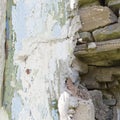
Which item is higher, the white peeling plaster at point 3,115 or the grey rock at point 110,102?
the grey rock at point 110,102

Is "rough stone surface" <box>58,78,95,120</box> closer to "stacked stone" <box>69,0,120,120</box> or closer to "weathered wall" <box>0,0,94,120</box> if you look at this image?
"weathered wall" <box>0,0,94,120</box>

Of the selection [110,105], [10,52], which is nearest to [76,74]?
[110,105]

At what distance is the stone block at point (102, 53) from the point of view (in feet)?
5.48

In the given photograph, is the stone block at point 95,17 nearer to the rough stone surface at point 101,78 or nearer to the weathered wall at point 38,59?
the weathered wall at point 38,59

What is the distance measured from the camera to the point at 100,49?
1.69 meters

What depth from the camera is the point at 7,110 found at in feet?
6.03

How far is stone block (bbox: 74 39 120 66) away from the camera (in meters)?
1.67

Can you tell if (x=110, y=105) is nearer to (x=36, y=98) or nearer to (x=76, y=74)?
(x=76, y=74)

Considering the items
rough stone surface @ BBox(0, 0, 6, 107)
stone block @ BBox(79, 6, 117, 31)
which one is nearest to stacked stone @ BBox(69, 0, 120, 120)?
stone block @ BBox(79, 6, 117, 31)

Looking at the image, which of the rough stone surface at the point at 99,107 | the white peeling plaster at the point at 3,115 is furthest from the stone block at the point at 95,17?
the white peeling plaster at the point at 3,115

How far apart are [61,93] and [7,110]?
286 mm

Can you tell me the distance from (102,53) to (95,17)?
0.55ft

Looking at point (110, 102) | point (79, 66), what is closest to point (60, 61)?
point (79, 66)

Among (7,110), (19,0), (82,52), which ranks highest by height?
(19,0)
